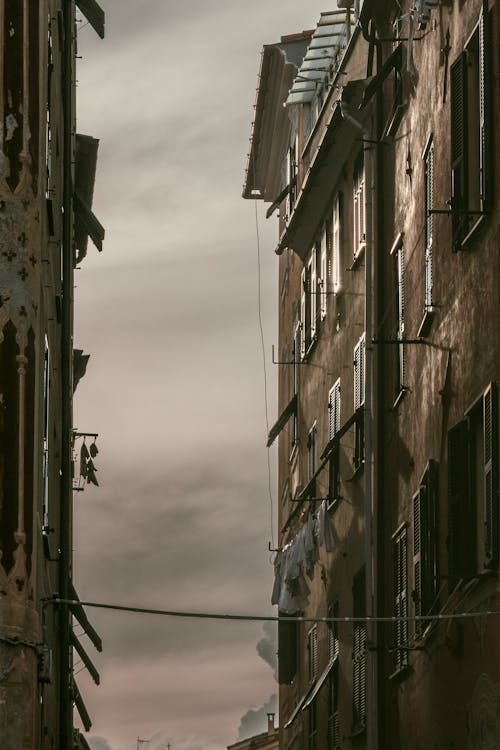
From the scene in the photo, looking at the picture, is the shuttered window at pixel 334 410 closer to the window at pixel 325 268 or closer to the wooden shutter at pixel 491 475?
the window at pixel 325 268

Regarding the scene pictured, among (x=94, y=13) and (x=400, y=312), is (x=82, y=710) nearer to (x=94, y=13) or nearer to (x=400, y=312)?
(x=400, y=312)

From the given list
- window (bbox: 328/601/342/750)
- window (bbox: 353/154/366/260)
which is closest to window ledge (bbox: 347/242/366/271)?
window (bbox: 353/154/366/260)

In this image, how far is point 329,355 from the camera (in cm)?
3247

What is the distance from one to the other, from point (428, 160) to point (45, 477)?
652 centimetres

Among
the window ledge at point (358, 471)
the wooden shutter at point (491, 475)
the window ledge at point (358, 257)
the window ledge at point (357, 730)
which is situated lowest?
the window ledge at point (357, 730)

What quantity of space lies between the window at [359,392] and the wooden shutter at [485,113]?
30.0 ft

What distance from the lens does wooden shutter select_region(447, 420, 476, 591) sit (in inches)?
764

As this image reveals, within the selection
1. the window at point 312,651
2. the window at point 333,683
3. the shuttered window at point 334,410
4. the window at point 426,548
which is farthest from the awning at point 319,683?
the window at point 426,548

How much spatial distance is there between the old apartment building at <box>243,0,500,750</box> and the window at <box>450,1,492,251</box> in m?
0.03

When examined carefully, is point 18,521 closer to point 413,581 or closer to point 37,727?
point 37,727

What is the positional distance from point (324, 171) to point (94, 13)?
15.6ft

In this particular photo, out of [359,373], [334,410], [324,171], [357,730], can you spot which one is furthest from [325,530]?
[324,171]

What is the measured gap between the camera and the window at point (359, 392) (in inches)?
1096

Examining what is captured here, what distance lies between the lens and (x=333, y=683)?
30625mm
